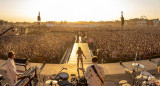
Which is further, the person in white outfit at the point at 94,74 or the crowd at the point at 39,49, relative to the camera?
the crowd at the point at 39,49

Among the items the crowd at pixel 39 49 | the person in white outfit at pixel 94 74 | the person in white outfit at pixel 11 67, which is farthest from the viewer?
the crowd at pixel 39 49

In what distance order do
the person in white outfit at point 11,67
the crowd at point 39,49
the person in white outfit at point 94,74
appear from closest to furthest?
the person in white outfit at point 94,74 < the person in white outfit at point 11,67 < the crowd at point 39,49

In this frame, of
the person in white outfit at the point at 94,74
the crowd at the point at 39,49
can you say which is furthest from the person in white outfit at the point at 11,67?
the crowd at the point at 39,49

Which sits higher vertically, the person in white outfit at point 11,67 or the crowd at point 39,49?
the person in white outfit at point 11,67

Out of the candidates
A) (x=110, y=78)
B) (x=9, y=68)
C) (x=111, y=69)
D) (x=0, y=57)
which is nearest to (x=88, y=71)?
(x=9, y=68)

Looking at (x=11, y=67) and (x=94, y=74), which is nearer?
(x=94, y=74)

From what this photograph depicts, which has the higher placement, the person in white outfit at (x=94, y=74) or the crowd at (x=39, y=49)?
the person in white outfit at (x=94, y=74)

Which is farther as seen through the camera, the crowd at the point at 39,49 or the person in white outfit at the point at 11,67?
the crowd at the point at 39,49

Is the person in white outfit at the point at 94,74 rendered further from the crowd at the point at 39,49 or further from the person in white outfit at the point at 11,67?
the crowd at the point at 39,49

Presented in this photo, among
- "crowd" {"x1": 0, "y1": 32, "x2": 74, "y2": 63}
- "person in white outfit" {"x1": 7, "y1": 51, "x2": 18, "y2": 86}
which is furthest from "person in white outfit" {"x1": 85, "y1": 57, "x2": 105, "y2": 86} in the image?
"crowd" {"x1": 0, "y1": 32, "x2": 74, "y2": 63}

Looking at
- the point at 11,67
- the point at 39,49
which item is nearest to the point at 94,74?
the point at 11,67

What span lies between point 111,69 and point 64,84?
5641 mm

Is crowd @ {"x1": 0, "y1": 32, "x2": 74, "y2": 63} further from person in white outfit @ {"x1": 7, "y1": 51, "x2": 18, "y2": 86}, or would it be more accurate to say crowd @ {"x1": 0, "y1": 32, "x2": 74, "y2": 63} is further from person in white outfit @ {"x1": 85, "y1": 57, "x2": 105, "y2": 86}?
person in white outfit @ {"x1": 85, "y1": 57, "x2": 105, "y2": 86}

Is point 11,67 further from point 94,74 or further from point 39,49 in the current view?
point 39,49
